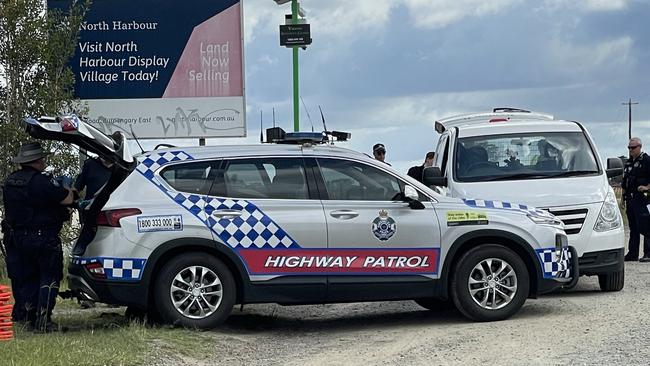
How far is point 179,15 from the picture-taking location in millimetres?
15812

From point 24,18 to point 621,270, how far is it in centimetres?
837

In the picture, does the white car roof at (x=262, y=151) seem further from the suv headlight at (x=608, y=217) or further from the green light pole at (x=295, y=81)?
the green light pole at (x=295, y=81)

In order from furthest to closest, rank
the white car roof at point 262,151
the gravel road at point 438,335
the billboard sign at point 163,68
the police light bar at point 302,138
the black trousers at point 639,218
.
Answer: the billboard sign at point 163,68 → the black trousers at point 639,218 → the police light bar at point 302,138 → the white car roof at point 262,151 → the gravel road at point 438,335

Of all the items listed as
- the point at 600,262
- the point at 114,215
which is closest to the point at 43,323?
the point at 114,215

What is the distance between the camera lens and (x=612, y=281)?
1187 cm

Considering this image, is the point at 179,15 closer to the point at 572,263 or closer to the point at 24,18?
the point at 24,18

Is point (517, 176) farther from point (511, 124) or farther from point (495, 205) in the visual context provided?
point (495, 205)

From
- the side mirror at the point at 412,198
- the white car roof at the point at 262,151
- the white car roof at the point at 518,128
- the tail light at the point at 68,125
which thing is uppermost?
the white car roof at the point at 518,128

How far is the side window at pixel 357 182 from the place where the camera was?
974 centimetres

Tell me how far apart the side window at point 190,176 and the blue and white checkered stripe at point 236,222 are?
8 centimetres

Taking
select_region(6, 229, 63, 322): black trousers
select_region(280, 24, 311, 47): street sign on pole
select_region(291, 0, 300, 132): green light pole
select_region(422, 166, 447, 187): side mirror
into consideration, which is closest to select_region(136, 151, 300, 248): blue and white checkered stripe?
select_region(6, 229, 63, 322): black trousers

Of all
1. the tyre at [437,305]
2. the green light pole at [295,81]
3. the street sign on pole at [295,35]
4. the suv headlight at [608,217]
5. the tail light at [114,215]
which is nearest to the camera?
the tail light at [114,215]

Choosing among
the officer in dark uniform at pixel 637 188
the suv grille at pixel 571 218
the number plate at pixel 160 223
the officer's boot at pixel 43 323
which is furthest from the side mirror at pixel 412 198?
the officer in dark uniform at pixel 637 188

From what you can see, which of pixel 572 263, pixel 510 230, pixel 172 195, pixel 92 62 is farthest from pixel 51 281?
pixel 92 62
